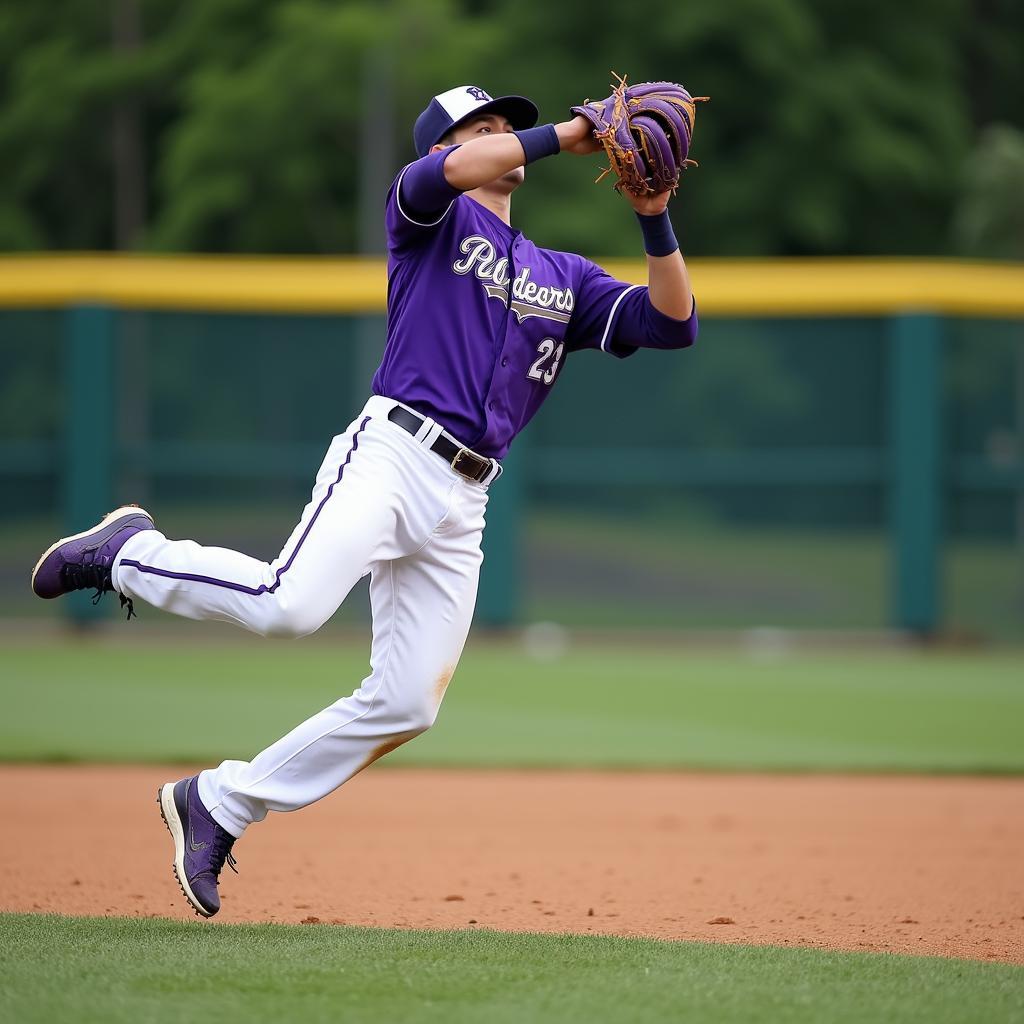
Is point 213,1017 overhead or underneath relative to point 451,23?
underneath

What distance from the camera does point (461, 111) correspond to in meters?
3.84

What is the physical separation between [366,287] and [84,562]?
29.7 ft

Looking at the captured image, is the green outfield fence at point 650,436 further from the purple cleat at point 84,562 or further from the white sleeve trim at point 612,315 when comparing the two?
the purple cleat at point 84,562

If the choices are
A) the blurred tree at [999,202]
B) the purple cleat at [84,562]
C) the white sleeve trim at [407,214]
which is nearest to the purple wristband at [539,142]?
the white sleeve trim at [407,214]

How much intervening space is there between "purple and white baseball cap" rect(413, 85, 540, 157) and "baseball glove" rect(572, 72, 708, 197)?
0.73ft

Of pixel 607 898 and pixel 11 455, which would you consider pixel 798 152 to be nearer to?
pixel 11 455

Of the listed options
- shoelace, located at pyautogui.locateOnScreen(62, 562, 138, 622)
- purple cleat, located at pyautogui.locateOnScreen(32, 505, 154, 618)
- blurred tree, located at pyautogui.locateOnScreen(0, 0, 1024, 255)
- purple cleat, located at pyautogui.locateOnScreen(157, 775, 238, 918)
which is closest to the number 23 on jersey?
purple cleat, located at pyautogui.locateOnScreen(32, 505, 154, 618)

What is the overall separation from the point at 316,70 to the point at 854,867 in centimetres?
2325

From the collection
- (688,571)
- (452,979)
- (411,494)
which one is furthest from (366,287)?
(452,979)

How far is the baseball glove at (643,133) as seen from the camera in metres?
3.60

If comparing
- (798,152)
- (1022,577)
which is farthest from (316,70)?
(1022,577)

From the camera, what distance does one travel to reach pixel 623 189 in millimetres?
3713

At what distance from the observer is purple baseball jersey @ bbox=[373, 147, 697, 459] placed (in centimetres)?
369

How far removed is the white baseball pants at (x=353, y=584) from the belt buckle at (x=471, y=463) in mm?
16
